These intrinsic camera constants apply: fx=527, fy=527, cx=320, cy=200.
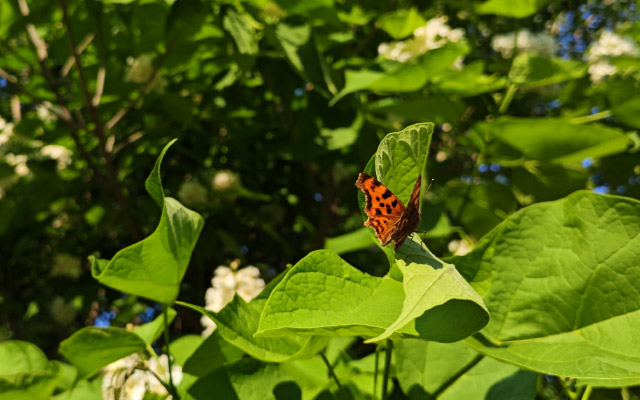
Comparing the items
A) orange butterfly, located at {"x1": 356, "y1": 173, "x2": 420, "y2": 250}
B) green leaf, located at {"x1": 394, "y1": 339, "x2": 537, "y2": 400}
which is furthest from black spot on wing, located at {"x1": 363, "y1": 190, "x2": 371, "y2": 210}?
green leaf, located at {"x1": 394, "y1": 339, "x2": 537, "y2": 400}

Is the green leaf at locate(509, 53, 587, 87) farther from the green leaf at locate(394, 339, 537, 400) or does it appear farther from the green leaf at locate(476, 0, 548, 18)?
the green leaf at locate(394, 339, 537, 400)

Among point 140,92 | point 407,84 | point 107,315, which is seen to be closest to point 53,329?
point 107,315

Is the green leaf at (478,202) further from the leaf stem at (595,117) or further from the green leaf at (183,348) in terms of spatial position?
the green leaf at (183,348)

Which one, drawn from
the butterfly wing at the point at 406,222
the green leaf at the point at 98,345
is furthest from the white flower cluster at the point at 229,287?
the butterfly wing at the point at 406,222

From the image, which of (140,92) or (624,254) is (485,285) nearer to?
(624,254)

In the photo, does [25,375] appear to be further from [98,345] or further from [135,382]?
[135,382]

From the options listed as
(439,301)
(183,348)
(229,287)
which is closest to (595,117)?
(229,287)

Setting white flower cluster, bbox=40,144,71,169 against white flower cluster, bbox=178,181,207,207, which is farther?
white flower cluster, bbox=40,144,71,169
